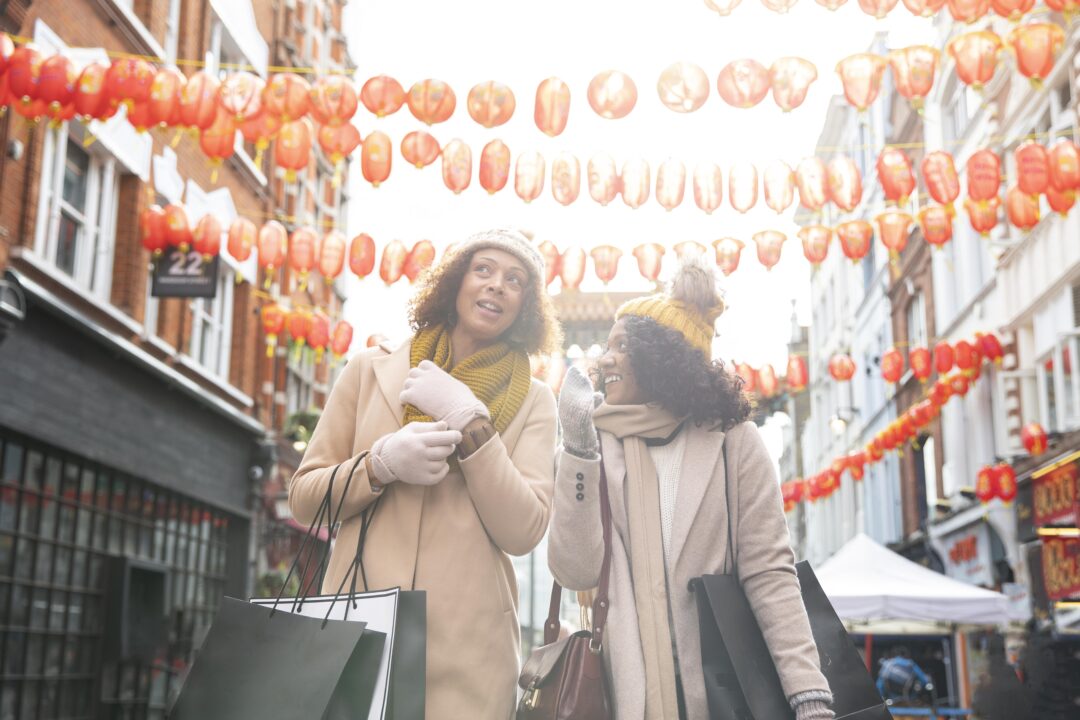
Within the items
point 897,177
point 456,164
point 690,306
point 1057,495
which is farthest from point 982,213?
point 690,306

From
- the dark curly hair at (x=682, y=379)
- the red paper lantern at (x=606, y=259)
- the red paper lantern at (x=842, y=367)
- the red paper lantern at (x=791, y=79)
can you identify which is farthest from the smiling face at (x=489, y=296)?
the red paper lantern at (x=842, y=367)

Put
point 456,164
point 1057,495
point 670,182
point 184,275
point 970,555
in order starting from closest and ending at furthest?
point 456,164
point 670,182
point 184,275
point 1057,495
point 970,555

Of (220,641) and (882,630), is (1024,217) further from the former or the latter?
(220,641)

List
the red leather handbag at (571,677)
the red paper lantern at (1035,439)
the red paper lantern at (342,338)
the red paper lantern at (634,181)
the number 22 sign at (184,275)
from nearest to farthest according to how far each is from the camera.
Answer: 1. the red leather handbag at (571,677)
2. the red paper lantern at (634,181)
3. the number 22 sign at (184,275)
4. the red paper lantern at (1035,439)
5. the red paper lantern at (342,338)

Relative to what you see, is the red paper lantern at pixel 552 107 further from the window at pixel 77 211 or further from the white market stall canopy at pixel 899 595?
the white market stall canopy at pixel 899 595

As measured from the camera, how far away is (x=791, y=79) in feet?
37.8

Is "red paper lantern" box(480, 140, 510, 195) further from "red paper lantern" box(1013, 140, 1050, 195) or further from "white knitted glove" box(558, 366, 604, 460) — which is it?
"white knitted glove" box(558, 366, 604, 460)

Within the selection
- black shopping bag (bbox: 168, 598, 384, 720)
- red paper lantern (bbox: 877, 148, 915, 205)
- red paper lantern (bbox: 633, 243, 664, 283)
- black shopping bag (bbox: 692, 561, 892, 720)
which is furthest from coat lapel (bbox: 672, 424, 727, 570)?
red paper lantern (bbox: 633, 243, 664, 283)

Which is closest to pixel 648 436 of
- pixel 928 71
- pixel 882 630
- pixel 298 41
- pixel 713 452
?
pixel 713 452

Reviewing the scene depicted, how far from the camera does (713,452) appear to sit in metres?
3.58

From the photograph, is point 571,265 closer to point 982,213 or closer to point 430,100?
point 430,100

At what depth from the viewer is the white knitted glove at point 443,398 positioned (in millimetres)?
3066

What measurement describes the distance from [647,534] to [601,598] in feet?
0.79

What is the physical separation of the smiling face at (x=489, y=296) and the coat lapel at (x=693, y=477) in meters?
0.69
